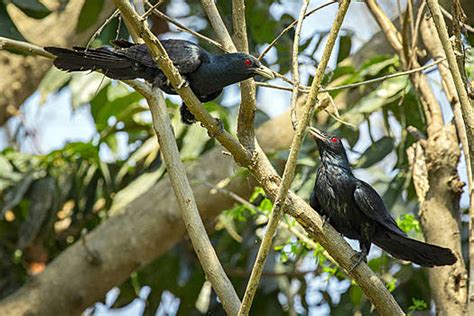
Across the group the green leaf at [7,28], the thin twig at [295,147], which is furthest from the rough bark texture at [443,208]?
the green leaf at [7,28]

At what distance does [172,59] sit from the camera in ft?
13.4

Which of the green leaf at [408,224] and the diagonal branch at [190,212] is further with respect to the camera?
the green leaf at [408,224]

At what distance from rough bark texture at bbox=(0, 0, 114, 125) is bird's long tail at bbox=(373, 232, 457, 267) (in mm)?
3118

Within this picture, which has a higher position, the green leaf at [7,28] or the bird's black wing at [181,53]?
the green leaf at [7,28]

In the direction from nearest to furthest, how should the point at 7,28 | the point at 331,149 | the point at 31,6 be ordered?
1. the point at 331,149
2. the point at 7,28
3. the point at 31,6

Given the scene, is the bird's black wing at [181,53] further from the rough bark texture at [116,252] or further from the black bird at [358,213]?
the rough bark texture at [116,252]

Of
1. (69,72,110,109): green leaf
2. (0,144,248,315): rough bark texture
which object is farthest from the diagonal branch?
(69,72,110,109): green leaf

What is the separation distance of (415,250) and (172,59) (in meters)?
1.34

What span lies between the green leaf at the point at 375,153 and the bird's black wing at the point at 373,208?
4.97 ft

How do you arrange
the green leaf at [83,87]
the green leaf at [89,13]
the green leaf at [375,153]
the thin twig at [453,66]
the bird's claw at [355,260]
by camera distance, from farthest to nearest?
the green leaf at [83,87], the green leaf at [89,13], the green leaf at [375,153], the bird's claw at [355,260], the thin twig at [453,66]

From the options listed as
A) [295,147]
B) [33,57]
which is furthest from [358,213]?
[33,57]

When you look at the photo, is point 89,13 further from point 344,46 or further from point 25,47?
point 25,47

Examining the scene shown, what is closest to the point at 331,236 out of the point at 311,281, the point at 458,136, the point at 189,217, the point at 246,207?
the point at 189,217

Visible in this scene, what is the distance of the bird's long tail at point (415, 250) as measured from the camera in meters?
3.85
